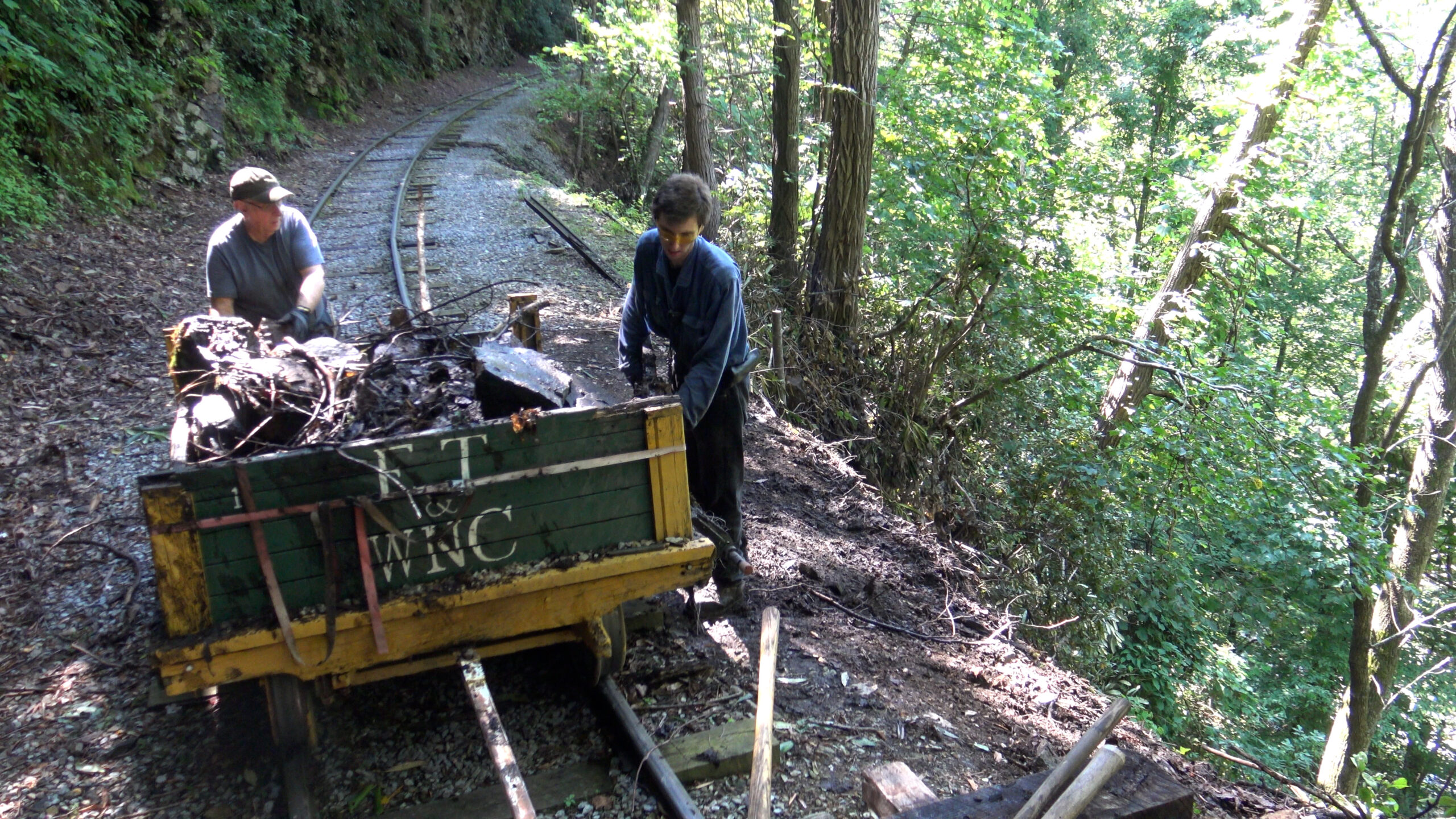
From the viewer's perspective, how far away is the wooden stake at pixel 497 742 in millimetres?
2117

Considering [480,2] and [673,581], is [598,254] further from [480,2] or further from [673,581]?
[480,2]

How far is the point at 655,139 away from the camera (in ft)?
51.5

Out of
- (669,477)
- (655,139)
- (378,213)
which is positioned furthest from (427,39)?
(669,477)

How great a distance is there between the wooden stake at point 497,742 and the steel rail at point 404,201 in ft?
5.70

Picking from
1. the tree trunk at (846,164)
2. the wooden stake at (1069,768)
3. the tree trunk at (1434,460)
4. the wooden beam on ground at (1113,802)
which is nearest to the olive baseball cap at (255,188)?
the wooden beam on ground at (1113,802)

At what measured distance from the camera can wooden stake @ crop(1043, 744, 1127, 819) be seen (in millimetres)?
1893

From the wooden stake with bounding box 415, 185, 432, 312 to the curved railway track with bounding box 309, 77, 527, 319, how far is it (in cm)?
5

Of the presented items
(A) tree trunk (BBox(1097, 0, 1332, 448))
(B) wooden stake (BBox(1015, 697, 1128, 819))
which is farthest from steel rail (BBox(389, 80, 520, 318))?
(A) tree trunk (BBox(1097, 0, 1332, 448))

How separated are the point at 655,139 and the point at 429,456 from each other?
14.1 m

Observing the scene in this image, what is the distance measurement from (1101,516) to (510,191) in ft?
31.9

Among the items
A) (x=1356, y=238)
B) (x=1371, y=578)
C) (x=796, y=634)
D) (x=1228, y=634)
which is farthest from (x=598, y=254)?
(x=1356, y=238)

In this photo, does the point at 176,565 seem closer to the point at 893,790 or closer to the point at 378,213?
the point at 893,790

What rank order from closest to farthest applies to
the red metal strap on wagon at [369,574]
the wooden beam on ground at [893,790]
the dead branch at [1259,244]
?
the wooden beam on ground at [893,790]
the red metal strap on wagon at [369,574]
the dead branch at [1259,244]

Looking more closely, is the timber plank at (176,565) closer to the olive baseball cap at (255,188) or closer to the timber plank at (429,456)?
the timber plank at (429,456)
